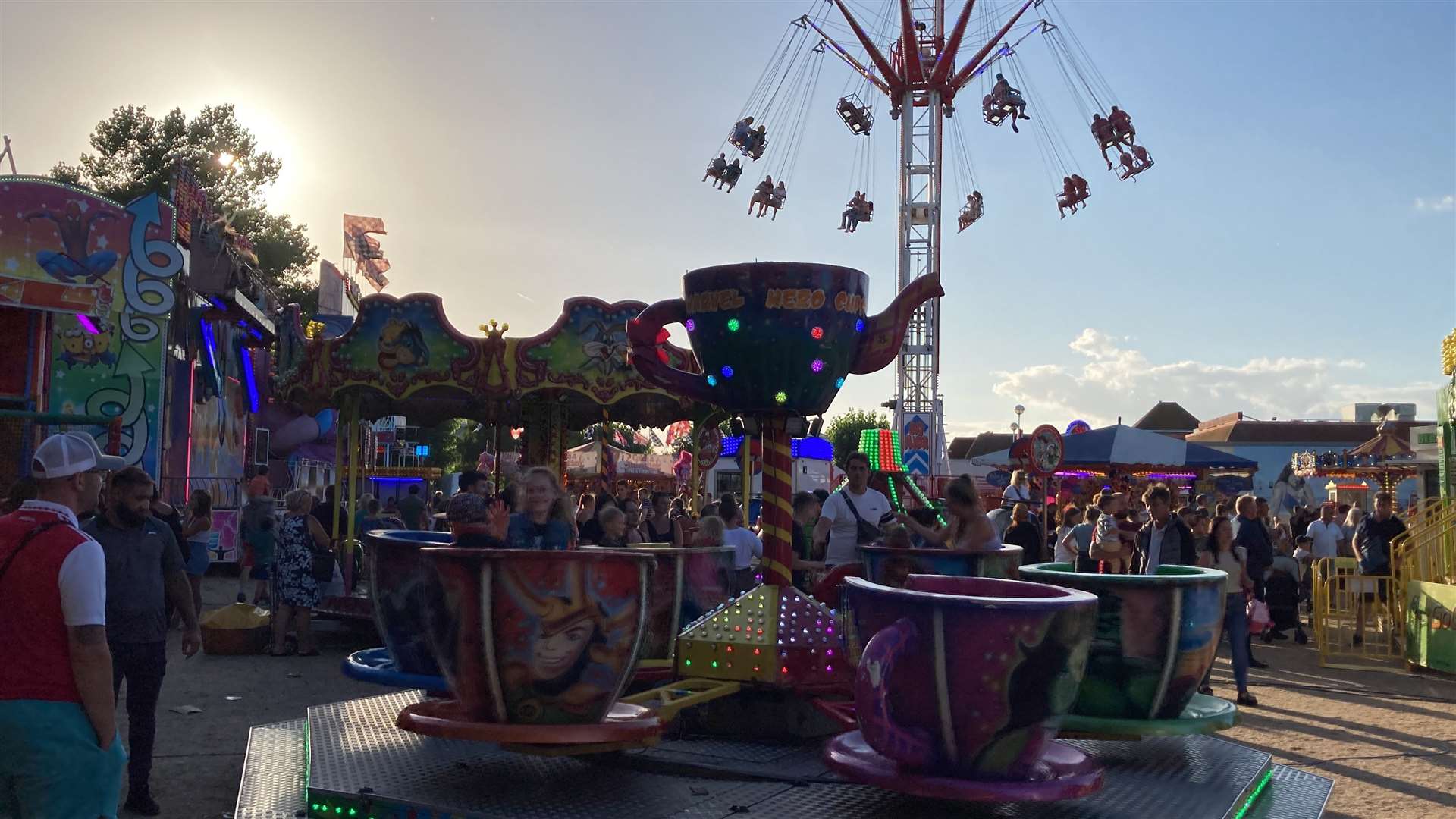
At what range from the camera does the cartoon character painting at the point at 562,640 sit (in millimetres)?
4102

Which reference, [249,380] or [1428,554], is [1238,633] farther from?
[249,380]

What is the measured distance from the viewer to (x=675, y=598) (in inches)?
249

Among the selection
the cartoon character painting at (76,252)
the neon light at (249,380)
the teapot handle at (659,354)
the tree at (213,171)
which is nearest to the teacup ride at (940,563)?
the teapot handle at (659,354)

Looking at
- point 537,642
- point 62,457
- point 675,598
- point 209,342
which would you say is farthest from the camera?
point 209,342

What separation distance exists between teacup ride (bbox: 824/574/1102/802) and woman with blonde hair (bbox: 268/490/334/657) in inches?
345

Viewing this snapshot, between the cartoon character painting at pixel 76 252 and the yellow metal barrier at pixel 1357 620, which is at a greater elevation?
the cartoon character painting at pixel 76 252

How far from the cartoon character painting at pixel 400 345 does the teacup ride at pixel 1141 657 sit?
10.6 metres

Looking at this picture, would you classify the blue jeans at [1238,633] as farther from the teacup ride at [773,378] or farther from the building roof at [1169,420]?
the building roof at [1169,420]

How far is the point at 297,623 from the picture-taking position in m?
11.6

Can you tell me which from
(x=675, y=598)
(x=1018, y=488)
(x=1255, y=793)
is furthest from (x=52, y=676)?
(x=1018, y=488)

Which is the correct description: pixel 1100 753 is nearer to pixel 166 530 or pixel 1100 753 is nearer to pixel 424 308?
pixel 166 530

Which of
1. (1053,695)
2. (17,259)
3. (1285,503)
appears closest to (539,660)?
(1053,695)

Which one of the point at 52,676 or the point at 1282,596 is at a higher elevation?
the point at 52,676

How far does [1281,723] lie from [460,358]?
9.56 m
